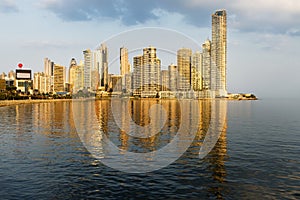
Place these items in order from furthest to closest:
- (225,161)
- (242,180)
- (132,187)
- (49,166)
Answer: (225,161)
(49,166)
(242,180)
(132,187)

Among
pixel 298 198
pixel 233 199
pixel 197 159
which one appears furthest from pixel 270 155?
pixel 233 199

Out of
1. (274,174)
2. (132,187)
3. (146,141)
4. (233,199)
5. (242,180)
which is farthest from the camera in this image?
(146,141)

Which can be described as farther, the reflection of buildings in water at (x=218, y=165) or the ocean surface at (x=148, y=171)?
the reflection of buildings in water at (x=218, y=165)

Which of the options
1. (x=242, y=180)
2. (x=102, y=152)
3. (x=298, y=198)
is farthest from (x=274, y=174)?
(x=102, y=152)

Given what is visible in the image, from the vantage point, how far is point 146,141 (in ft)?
199

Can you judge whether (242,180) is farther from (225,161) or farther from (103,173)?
(103,173)

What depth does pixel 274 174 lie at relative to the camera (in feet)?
117

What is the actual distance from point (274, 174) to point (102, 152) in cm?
2837

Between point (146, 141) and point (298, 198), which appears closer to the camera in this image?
point (298, 198)

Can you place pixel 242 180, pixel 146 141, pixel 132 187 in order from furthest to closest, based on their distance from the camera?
pixel 146 141
pixel 242 180
pixel 132 187

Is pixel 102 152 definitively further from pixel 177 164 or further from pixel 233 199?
pixel 233 199

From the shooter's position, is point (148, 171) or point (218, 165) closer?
point (148, 171)

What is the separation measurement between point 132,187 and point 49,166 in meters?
14.6

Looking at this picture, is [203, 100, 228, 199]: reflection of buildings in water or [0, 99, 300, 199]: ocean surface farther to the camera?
[203, 100, 228, 199]: reflection of buildings in water
